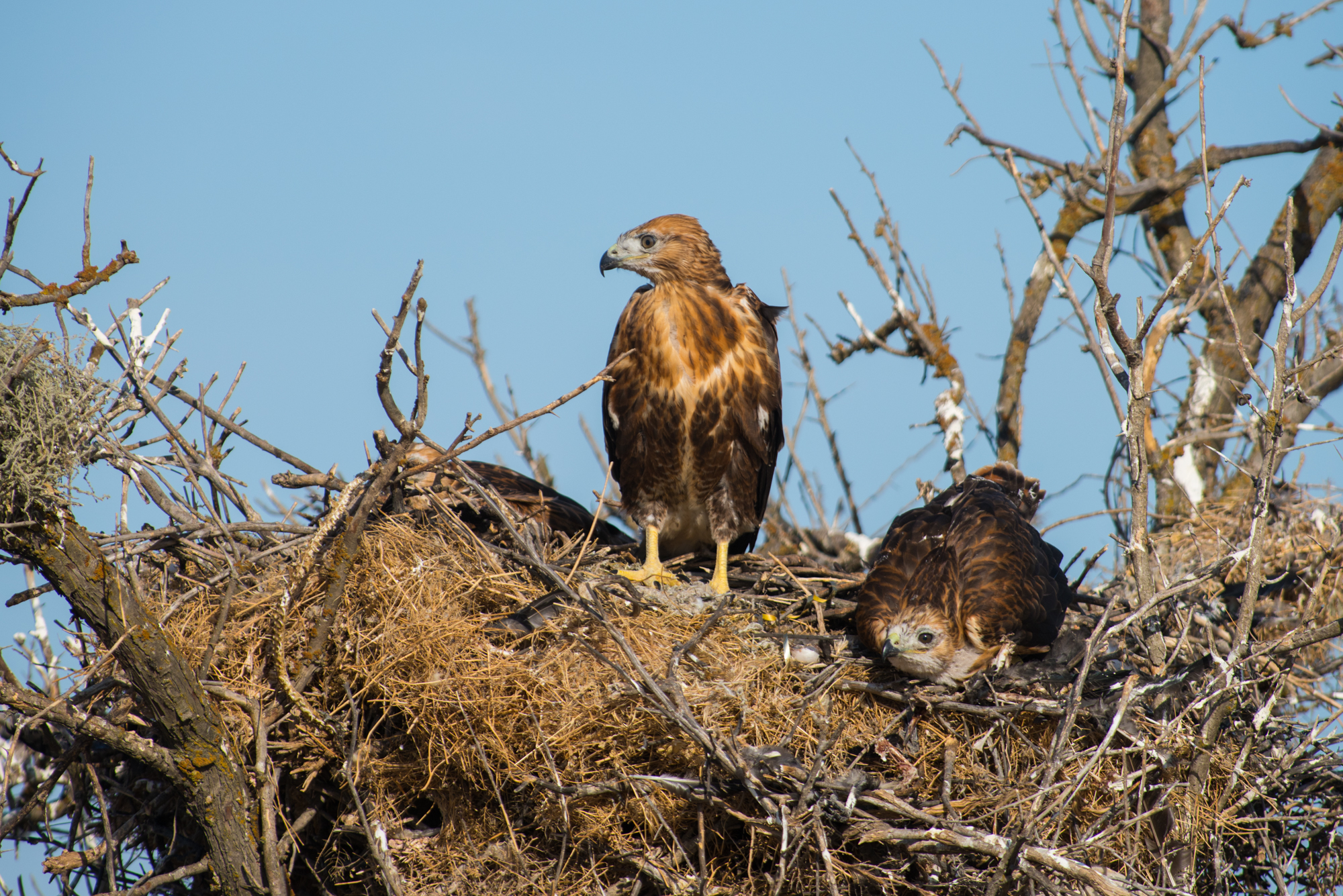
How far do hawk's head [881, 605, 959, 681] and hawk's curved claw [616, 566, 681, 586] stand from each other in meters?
1.15

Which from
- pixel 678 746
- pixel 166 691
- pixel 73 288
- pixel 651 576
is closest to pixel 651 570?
pixel 651 576

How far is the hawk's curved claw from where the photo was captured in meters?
4.94

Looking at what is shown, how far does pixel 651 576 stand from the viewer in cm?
502

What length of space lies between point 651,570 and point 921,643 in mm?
1374

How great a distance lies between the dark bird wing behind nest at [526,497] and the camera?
16.6 ft

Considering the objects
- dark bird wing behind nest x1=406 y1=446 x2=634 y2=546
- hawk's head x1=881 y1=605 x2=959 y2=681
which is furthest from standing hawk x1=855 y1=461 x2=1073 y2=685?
dark bird wing behind nest x1=406 y1=446 x2=634 y2=546

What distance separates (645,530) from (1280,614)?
3028mm

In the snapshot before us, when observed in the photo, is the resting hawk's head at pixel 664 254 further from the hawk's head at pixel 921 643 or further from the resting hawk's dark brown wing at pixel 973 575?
the hawk's head at pixel 921 643

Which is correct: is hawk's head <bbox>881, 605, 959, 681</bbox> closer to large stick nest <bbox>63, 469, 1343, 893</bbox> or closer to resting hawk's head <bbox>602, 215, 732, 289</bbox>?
large stick nest <bbox>63, 469, 1343, 893</bbox>

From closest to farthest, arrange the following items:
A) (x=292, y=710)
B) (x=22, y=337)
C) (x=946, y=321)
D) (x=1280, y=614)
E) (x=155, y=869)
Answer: (x=22, y=337) < (x=292, y=710) < (x=155, y=869) < (x=1280, y=614) < (x=946, y=321)

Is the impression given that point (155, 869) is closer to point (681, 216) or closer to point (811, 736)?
point (811, 736)

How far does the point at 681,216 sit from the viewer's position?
5246 millimetres

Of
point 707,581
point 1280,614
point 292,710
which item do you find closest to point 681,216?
point 707,581

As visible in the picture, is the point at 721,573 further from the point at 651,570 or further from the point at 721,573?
the point at 651,570
